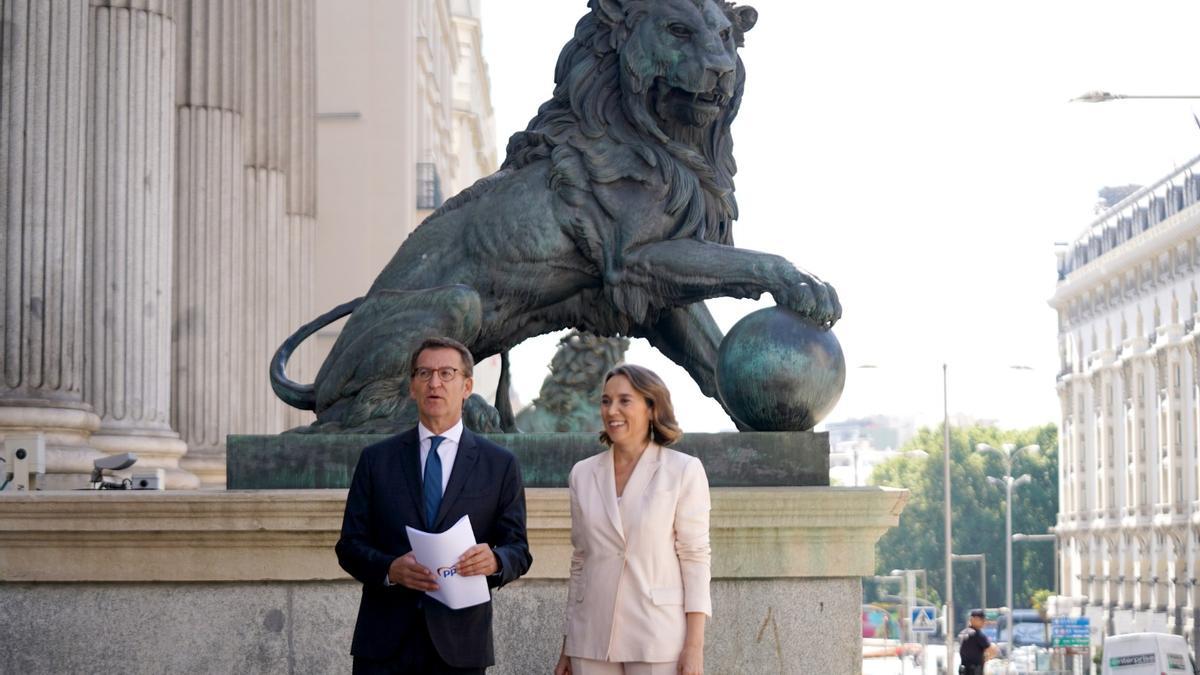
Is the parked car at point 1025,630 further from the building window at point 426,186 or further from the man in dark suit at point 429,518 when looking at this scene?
the man in dark suit at point 429,518

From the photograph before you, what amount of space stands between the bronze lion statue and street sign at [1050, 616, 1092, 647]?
2684 inches

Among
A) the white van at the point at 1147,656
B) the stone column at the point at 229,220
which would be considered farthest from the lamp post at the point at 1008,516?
the stone column at the point at 229,220

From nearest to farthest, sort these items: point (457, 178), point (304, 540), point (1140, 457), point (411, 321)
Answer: point (304, 540) < point (411, 321) < point (457, 178) < point (1140, 457)

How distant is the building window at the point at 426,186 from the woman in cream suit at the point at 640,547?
41430 millimetres

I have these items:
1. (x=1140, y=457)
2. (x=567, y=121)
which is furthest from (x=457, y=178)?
(x=567, y=121)

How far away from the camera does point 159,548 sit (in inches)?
309

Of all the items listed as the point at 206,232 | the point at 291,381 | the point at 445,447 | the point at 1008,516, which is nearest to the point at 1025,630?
the point at 1008,516

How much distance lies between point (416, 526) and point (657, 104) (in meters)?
3.27

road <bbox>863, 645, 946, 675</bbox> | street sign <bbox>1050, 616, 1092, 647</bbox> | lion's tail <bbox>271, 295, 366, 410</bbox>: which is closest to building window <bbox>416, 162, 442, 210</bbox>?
road <bbox>863, 645, 946, 675</bbox>

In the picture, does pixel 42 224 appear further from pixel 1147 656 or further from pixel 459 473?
pixel 1147 656

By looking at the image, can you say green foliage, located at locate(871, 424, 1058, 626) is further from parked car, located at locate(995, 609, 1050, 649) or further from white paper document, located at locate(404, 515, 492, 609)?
white paper document, located at locate(404, 515, 492, 609)

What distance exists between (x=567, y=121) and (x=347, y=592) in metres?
2.26

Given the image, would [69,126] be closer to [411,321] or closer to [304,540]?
[411,321]

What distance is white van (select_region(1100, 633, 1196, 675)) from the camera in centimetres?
4616
